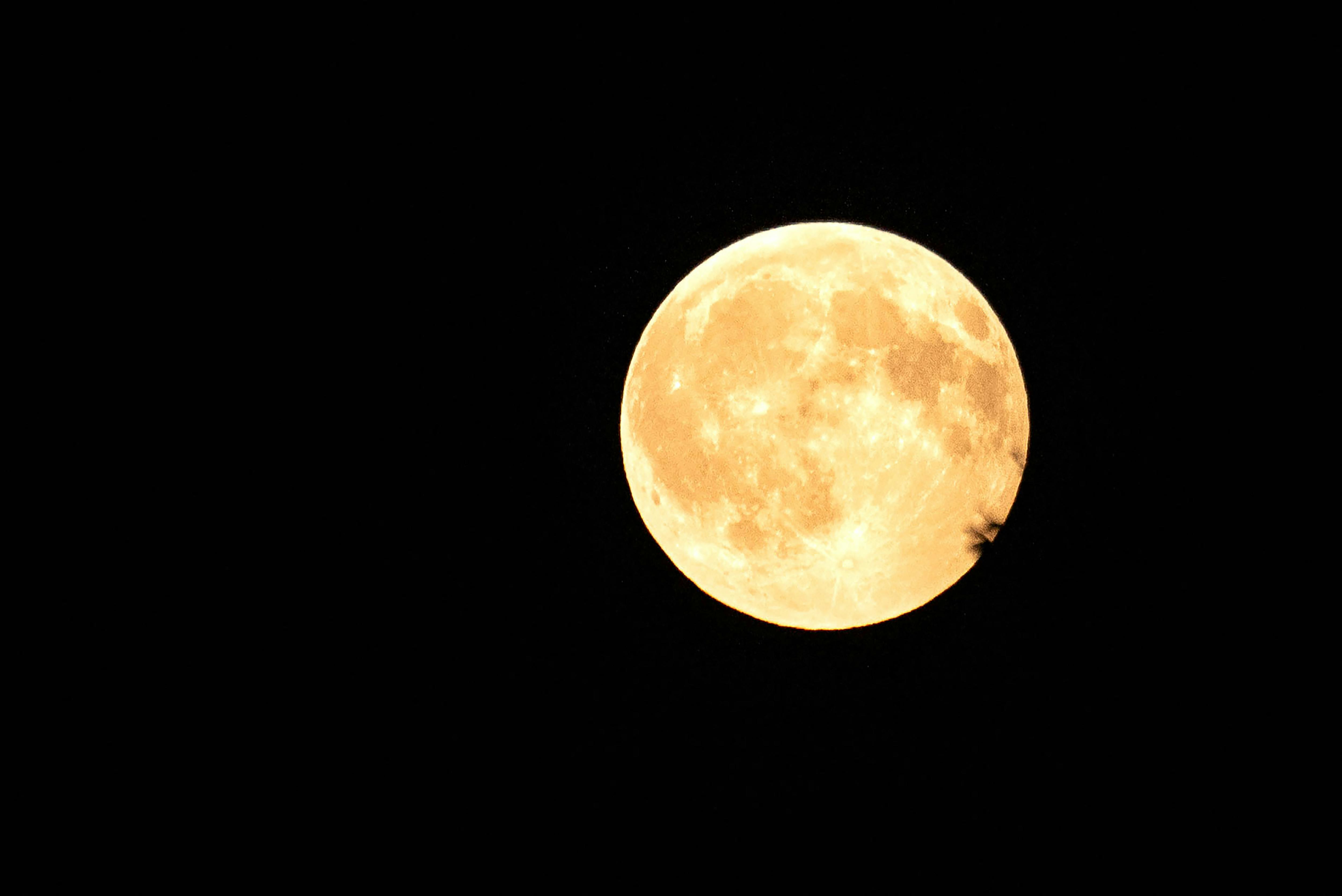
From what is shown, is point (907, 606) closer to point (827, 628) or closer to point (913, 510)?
point (827, 628)

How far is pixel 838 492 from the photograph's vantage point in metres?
4.46

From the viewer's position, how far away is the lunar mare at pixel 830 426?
14.6 ft

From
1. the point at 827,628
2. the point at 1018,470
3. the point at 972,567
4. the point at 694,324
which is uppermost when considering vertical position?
the point at 694,324

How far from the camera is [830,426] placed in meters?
4.39

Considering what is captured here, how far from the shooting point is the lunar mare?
444 centimetres

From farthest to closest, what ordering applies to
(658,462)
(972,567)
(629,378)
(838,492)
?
(629,378)
(972,567)
(658,462)
(838,492)

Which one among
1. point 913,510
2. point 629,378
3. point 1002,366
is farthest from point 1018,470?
point 629,378

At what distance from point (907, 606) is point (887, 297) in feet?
6.62

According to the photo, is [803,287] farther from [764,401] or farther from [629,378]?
[629,378]

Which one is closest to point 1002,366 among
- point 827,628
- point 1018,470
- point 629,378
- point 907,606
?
point 1018,470

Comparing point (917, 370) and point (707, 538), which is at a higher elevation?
point (917, 370)

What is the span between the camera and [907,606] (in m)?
5.24

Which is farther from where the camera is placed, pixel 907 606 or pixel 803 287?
pixel 907 606

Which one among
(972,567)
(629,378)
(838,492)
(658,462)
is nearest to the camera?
(838,492)
